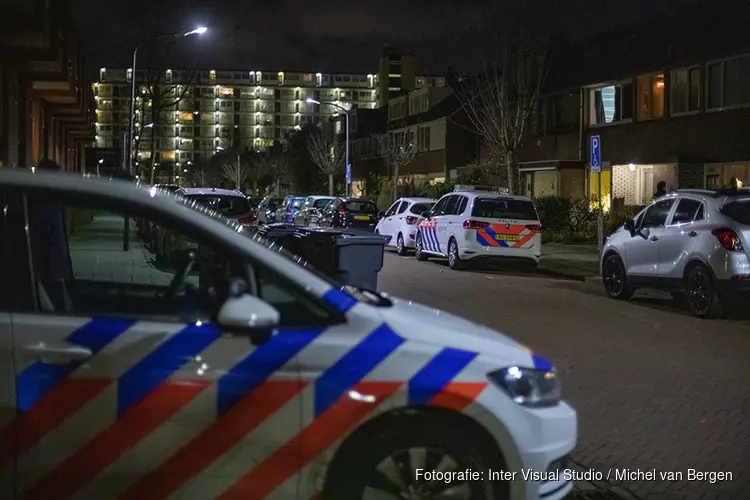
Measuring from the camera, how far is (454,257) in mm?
20797

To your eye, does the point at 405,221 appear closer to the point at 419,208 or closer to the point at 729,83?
the point at 419,208

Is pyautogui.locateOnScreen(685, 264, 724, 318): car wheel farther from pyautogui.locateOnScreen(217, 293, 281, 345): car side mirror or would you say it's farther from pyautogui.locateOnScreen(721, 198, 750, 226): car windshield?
pyautogui.locateOnScreen(217, 293, 281, 345): car side mirror

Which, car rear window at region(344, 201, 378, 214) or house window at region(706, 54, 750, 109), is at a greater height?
house window at region(706, 54, 750, 109)

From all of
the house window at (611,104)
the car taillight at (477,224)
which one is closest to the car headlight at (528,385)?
the car taillight at (477,224)

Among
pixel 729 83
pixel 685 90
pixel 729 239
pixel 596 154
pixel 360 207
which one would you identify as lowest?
pixel 729 239

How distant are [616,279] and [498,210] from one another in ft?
16.9

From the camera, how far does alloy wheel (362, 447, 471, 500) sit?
4.14 metres

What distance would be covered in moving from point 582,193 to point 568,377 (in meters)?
29.1

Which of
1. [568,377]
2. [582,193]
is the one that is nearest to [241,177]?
[582,193]

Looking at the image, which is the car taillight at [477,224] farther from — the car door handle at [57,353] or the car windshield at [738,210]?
the car door handle at [57,353]

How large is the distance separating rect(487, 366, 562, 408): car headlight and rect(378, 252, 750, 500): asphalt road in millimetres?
1468

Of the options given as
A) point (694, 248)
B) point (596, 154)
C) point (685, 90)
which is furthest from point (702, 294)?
point (685, 90)

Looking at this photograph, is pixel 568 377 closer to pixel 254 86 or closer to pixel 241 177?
pixel 241 177

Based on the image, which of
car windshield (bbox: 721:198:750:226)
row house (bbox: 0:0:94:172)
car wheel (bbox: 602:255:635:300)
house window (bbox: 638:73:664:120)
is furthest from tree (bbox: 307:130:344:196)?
car windshield (bbox: 721:198:750:226)
